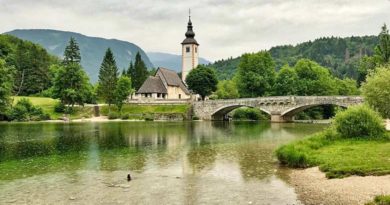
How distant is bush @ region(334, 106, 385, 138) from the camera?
105 ft

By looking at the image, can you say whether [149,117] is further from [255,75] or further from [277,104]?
[277,104]

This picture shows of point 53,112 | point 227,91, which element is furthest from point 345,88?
point 53,112

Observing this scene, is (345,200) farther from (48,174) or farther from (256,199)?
(48,174)

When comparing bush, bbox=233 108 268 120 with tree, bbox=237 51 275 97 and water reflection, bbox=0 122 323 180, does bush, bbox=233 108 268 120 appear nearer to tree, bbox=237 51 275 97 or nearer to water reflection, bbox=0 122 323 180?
tree, bbox=237 51 275 97

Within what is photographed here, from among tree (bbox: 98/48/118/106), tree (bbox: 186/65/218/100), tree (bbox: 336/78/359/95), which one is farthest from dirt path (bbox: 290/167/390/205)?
tree (bbox: 336/78/359/95)

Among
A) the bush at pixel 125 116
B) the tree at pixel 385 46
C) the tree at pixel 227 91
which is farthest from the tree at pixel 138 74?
the tree at pixel 385 46

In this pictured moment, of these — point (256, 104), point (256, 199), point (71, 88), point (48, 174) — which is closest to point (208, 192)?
point (256, 199)

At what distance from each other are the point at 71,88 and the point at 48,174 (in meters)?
75.7

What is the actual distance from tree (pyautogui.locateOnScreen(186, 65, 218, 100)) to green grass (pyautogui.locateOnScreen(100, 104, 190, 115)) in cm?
674

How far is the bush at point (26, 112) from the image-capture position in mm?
88125

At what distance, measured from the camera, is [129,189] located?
20.5m

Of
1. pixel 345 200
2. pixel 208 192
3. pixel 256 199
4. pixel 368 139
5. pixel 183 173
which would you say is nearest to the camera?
pixel 345 200

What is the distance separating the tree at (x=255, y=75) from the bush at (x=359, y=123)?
66.7 metres

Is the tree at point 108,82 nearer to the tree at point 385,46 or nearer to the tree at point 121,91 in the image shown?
the tree at point 121,91
